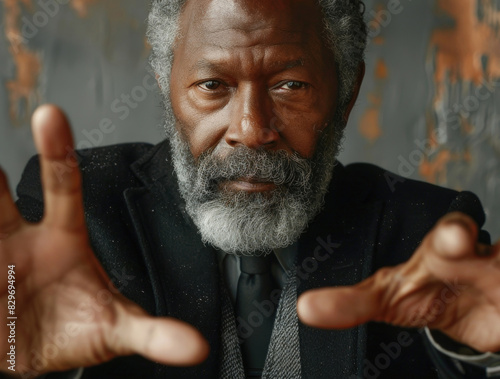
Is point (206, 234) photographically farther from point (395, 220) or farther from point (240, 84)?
point (395, 220)

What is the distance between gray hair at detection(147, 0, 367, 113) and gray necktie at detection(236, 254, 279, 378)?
38cm

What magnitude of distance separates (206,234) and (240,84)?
28cm

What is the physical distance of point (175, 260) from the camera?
45.2 inches

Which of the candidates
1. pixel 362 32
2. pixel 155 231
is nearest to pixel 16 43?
pixel 155 231

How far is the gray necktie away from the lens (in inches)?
45.1

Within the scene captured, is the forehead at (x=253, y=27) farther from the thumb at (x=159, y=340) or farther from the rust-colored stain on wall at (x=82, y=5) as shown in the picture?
the rust-colored stain on wall at (x=82, y=5)

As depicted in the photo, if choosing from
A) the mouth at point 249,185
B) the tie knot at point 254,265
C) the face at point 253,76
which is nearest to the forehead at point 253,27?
the face at point 253,76

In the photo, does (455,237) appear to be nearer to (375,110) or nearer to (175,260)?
(175,260)

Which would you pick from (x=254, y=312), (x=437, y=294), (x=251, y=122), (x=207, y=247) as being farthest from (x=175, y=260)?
(x=437, y=294)

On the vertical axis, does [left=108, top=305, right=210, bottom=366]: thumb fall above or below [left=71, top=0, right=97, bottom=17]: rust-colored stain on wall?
below

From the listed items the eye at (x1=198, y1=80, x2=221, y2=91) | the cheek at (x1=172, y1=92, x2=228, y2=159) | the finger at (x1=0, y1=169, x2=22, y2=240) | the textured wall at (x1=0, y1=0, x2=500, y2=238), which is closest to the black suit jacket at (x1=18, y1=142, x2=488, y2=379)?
the cheek at (x1=172, y1=92, x2=228, y2=159)

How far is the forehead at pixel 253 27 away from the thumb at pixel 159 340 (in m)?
0.54

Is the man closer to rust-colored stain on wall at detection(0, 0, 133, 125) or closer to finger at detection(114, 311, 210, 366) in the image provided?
finger at detection(114, 311, 210, 366)

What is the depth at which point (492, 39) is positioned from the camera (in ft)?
5.83
